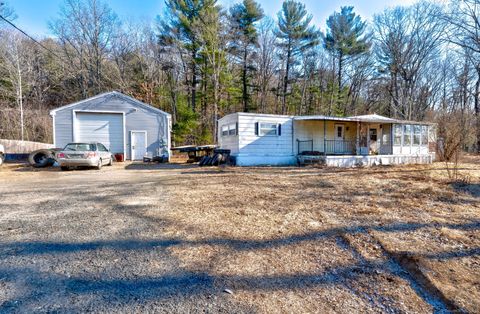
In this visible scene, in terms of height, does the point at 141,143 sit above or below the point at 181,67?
below

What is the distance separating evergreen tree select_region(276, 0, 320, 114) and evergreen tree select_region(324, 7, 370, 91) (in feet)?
6.14

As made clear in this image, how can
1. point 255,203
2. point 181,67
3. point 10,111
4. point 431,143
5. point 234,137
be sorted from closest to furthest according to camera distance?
1. point 255,203
2. point 234,137
3. point 431,143
4. point 10,111
5. point 181,67

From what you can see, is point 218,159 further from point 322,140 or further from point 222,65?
point 222,65

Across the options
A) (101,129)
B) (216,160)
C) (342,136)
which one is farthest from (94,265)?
(342,136)

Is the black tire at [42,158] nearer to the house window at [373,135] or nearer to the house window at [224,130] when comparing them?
the house window at [224,130]

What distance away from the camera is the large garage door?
52.1ft

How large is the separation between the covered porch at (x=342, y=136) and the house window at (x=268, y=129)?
1357 mm

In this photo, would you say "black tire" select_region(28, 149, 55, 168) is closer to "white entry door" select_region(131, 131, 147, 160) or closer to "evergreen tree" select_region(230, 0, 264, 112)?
"white entry door" select_region(131, 131, 147, 160)

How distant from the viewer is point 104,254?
294cm

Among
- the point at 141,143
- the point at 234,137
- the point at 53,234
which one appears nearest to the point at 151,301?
the point at 53,234

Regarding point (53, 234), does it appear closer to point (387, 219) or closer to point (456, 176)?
point (387, 219)

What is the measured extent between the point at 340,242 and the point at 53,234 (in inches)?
149

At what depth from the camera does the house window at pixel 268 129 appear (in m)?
13.6

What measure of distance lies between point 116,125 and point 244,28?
50.1 feet
